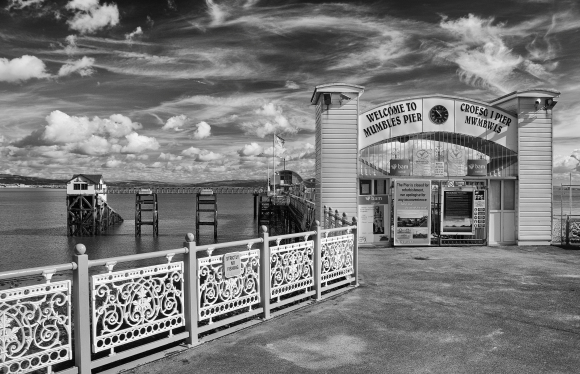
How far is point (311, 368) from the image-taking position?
5.03 metres

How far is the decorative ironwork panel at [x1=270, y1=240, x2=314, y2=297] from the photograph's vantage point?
714cm

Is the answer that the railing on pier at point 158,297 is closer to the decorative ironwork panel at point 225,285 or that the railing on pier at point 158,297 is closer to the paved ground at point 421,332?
the decorative ironwork panel at point 225,285

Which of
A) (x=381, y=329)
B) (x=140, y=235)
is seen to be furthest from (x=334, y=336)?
(x=140, y=235)

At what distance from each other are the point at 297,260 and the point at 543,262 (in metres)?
8.00

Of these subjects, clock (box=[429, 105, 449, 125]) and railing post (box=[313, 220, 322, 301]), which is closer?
railing post (box=[313, 220, 322, 301])

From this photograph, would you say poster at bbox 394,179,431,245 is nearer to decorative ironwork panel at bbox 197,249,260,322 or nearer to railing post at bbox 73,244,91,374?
decorative ironwork panel at bbox 197,249,260,322

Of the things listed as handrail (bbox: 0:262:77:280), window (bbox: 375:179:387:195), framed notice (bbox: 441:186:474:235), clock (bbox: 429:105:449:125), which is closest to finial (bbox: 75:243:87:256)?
handrail (bbox: 0:262:77:280)

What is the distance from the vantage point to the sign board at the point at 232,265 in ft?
20.5

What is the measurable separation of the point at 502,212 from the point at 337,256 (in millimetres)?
9357

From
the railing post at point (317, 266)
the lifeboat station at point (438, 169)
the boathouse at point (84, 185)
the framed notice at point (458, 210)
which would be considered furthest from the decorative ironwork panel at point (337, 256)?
the boathouse at point (84, 185)

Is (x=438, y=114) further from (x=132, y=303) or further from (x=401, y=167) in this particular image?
(x=132, y=303)

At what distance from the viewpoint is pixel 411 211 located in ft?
48.9

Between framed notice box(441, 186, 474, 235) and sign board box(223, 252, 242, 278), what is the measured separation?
1063 cm

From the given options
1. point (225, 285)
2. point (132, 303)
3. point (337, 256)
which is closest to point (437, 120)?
point (337, 256)
